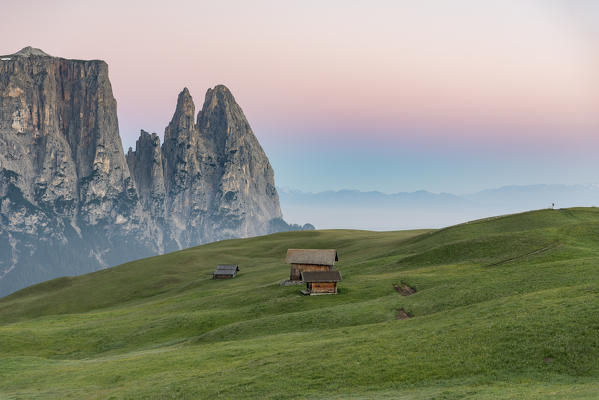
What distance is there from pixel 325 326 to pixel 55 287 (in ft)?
374

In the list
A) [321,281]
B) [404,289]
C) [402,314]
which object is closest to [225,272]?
[321,281]

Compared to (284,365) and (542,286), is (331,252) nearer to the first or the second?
(542,286)

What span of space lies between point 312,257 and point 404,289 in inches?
863

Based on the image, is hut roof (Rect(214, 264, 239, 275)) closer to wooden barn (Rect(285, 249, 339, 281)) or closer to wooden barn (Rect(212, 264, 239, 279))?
wooden barn (Rect(212, 264, 239, 279))

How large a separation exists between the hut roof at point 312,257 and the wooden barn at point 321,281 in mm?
11377

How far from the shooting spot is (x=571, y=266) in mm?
55375

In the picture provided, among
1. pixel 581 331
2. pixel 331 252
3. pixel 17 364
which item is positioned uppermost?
pixel 331 252

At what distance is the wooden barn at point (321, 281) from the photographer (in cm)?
6725

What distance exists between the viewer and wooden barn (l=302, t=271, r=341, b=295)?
67250 mm

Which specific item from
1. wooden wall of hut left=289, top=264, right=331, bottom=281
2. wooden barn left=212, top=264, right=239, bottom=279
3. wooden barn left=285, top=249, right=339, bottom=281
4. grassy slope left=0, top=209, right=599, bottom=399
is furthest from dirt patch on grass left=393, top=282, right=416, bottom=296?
wooden barn left=212, top=264, right=239, bottom=279

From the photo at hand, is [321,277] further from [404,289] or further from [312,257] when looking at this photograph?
[312,257]

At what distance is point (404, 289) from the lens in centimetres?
6338

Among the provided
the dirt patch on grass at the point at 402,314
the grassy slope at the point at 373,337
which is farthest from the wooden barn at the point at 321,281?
the dirt patch on grass at the point at 402,314

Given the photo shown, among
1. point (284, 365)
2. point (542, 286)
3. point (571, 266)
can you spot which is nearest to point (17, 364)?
point (284, 365)
